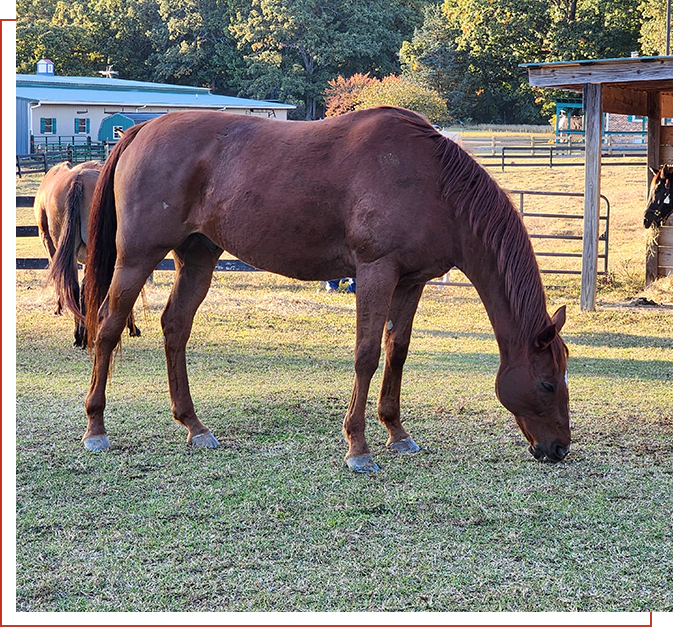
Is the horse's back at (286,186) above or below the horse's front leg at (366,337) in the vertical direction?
above

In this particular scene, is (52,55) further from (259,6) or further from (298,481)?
(298,481)

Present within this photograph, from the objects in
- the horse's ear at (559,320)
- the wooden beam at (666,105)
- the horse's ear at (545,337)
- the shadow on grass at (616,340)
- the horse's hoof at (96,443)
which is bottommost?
the shadow on grass at (616,340)

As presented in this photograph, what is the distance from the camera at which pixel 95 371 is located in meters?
4.79

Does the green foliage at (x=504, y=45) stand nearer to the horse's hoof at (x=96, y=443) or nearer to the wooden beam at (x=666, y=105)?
the wooden beam at (x=666, y=105)

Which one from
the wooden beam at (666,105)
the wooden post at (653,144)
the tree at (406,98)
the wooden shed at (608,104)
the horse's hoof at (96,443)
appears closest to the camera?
the horse's hoof at (96,443)

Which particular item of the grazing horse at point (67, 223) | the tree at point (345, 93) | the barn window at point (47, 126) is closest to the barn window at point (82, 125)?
the barn window at point (47, 126)

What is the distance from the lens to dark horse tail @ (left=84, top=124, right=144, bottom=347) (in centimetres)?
495

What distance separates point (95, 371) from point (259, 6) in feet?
134

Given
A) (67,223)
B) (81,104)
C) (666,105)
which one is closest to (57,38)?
(81,104)

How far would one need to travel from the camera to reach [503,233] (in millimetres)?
4172

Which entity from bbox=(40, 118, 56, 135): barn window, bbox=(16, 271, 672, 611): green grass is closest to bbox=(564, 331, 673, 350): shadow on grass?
bbox=(16, 271, 672, 611): green grass

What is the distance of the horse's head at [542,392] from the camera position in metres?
4.05

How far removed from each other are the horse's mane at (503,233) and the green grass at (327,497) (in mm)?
856

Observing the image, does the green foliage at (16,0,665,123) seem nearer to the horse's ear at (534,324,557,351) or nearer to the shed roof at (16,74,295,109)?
the shed roof at (16,74,295,109)
